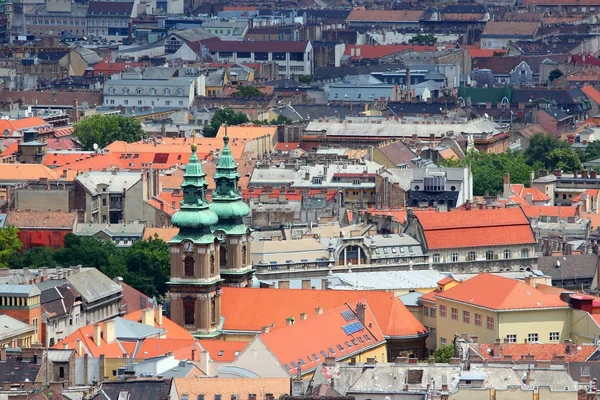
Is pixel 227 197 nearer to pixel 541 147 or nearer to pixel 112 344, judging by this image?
pixel 112 344

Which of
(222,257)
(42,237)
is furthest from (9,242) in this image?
(222,257)

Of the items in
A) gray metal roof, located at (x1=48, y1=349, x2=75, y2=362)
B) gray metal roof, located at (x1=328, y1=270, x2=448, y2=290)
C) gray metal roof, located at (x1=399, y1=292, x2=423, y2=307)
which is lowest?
gray metal roof, located at (x1=328, y1=270, x2=448, y2=290)

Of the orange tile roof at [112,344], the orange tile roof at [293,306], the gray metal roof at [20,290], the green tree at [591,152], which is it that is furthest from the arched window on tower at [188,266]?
the green tree at [591,152]

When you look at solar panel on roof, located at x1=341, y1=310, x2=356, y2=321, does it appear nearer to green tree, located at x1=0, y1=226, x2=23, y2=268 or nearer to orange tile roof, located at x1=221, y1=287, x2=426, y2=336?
orange tile roof, located at x1=221, y1=287, x2=426, y2=336

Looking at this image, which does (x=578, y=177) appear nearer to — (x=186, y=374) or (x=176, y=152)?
(x=176, y=152)

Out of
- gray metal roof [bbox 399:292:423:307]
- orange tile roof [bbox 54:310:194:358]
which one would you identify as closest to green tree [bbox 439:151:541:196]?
gray metal roof [bbox 399:292:423:307]

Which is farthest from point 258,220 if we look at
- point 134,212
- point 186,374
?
point 186,374
